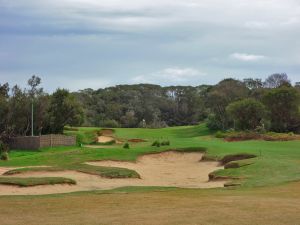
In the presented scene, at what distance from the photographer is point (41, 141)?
54875mm

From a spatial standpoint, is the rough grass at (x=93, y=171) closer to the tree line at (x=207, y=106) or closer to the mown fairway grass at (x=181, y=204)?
the mown fairway grass at (x=181, y=204)

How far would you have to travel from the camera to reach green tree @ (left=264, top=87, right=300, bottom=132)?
251 ft

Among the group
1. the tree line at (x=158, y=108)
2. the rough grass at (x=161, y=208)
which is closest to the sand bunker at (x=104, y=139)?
the tree line at (x=158, y=108)

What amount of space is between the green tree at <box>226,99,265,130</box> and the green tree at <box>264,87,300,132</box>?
3530 mm

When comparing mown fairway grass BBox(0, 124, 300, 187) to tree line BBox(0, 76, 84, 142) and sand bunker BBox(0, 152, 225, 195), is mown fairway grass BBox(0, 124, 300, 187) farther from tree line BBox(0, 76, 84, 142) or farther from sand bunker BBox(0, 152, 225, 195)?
tree line BBox(0, 76, 84, 142)

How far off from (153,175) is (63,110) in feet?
105

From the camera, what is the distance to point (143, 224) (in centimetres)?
1410

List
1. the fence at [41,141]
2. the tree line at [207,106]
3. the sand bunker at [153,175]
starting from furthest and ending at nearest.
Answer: the tree line at [207,106] < the fence at [41,141] < the sand bunker at [153,175]

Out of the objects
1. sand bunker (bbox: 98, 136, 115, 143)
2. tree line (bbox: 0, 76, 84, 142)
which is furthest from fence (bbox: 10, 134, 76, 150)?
sand bunker (bbox: 98, 136, 115, 143)

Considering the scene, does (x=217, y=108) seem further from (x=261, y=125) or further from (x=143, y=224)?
(x=143, y=224)

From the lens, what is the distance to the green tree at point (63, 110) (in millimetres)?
67438

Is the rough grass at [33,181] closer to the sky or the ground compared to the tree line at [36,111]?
closer to the ground

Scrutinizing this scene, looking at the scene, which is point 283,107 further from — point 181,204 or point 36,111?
point 181,204

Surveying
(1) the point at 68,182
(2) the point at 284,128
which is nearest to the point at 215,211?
(1) the point at 68,182
